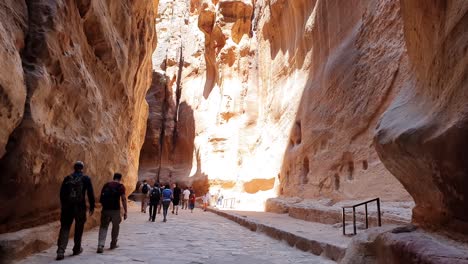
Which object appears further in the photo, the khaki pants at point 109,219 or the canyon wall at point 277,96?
the canyon wall at point 277,96

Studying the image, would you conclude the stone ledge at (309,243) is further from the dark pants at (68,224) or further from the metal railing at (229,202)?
the metal railing at (229,202)

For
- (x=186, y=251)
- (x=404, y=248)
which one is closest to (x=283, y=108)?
(x=186, y=251)

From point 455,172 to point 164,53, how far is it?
145ft

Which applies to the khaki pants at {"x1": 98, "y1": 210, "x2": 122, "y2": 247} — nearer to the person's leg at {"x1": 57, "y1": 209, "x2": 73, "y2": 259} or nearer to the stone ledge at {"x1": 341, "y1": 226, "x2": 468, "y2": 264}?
the person's leg at {"x1": 57, "y1": 209, "x2": 73, "y2": 259}

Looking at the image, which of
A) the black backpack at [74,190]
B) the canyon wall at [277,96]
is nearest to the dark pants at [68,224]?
the black backpack at [74,190]

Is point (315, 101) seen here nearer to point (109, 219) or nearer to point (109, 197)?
point (109, 197)

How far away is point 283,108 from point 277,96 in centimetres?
217

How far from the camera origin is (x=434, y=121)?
11.0ft

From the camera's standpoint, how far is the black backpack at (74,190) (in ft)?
18.2

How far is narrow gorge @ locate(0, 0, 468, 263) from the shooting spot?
349 cm

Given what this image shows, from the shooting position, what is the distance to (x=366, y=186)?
12070mm

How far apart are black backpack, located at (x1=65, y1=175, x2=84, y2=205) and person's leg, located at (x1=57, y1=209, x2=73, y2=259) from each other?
165mm

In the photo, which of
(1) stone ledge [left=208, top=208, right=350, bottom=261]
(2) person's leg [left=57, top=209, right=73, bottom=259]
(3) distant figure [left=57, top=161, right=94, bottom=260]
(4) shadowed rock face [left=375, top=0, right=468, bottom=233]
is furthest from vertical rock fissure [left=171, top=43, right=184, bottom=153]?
(4) shadowed rock face [left=375, top=0, right=468, bottom=233]

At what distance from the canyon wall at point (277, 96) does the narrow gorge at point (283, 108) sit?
94mm
